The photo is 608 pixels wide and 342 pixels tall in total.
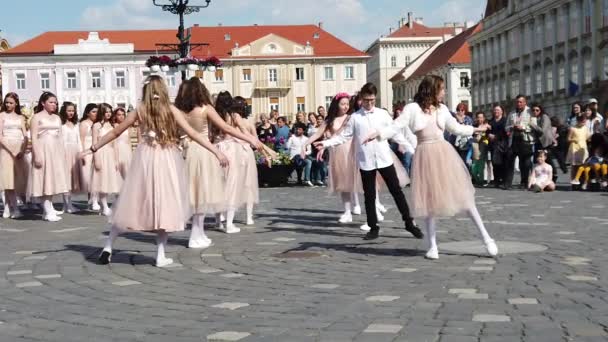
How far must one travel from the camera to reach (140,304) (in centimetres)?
669

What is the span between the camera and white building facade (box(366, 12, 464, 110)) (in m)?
→ 145

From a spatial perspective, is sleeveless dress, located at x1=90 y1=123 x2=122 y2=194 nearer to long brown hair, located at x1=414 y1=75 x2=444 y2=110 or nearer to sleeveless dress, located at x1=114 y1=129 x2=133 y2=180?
sleeveless dress, located at x1=114 y1=129 x2=133 y2=180

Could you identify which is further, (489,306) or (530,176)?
(530,176)

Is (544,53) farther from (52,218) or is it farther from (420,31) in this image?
(420,31)

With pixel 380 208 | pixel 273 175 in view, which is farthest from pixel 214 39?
pixel 380 208

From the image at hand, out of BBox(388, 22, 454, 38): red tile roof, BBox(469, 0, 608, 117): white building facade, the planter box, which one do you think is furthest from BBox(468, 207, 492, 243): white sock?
BBox(388, 22, 454, 38): red tile roof

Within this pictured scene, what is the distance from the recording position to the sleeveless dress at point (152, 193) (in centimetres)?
861

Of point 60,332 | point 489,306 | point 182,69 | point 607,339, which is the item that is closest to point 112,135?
point 60,332

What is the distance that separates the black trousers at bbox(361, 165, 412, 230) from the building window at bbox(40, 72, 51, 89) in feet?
288

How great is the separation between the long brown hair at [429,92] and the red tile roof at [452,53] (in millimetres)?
90477

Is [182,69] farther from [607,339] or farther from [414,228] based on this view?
[607,339]

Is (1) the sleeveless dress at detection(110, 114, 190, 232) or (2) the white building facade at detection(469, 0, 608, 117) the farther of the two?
(2) the white building facade at detection(469, 0, 608, 117)

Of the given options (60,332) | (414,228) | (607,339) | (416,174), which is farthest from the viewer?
(414,228)

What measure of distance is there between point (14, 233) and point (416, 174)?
6.24m
